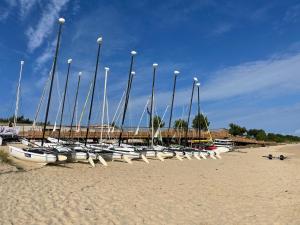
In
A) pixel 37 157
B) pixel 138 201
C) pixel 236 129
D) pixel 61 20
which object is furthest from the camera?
pixel 236 129

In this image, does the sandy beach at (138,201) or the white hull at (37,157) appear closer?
the sandy beach at (138,201)

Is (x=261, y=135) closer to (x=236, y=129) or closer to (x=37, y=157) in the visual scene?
(x=236, y=129)

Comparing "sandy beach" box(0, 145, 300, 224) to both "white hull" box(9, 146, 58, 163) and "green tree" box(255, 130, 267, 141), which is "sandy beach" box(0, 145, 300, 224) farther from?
"green tree" box(255, 130, 267, 141)

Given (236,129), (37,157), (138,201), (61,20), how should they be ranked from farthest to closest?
1. (236,129)
2. (61,20)
3. (37,157)
4. (138,201)

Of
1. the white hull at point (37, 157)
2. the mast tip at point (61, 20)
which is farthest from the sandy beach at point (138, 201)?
the mast tip at point (61, 20)

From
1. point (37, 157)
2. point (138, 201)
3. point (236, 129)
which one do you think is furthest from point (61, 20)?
point (236, 129)

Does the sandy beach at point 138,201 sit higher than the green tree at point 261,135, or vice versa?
the green tree at point 261,135

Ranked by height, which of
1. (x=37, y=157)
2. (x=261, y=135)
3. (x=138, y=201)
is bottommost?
(x=138, y=201)

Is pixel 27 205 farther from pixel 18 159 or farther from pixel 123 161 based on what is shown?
pixel 123 161

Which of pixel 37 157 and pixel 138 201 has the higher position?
pixel 37 157

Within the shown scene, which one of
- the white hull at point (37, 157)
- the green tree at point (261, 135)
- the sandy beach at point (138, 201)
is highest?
the green tree at point (261, 135)

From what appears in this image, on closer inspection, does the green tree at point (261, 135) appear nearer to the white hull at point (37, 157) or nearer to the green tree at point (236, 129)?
the green tree at point (236, 129)

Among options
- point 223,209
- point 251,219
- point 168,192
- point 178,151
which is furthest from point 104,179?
point 178,151

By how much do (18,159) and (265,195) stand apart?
16.4 metres
